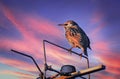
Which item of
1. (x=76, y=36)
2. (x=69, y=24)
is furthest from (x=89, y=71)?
(x=69, y=24)

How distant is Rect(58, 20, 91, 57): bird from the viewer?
41.8 feet

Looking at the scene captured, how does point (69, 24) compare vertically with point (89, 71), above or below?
above

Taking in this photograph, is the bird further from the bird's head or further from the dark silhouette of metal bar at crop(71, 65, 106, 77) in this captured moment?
the dark silhouette of metal bar at crop(71, 65, 106, 77)

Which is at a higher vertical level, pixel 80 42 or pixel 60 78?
pixel 80 42

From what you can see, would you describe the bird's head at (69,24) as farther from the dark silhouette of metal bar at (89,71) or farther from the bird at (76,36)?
the dark silhouette of metal bar at (89,71)

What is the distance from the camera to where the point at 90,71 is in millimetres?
8133

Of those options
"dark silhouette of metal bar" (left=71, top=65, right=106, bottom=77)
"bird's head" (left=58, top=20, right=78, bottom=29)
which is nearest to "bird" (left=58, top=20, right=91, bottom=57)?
"bird's head" (left=58, top=20, right=78, bottom=29)

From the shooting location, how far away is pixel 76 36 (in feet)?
44.4

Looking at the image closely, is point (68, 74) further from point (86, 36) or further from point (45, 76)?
point (86, 36)

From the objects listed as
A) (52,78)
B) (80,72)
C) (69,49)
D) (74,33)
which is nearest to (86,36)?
(74,33)

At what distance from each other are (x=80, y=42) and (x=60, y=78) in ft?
12.3

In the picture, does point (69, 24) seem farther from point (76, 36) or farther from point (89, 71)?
point (89, 71)

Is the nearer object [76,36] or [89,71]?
[89,71]

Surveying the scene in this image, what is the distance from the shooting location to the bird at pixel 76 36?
12.7m
